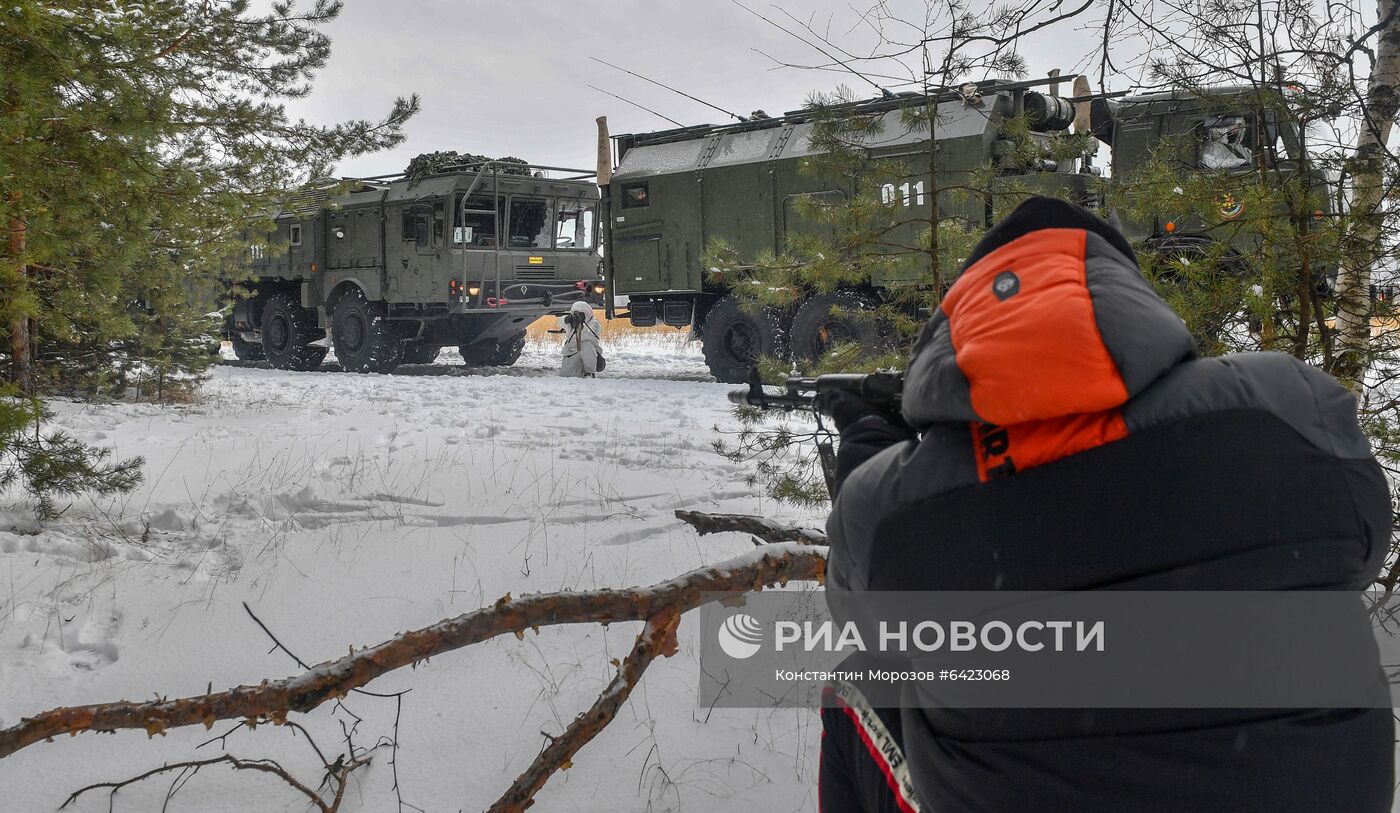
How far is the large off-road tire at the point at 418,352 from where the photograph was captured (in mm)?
15750

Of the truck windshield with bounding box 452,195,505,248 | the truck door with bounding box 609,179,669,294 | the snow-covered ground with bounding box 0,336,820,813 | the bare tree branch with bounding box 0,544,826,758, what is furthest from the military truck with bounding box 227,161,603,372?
the bare tree branch with bounding box 0,544,826,758

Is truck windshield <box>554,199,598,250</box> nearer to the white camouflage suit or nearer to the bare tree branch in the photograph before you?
the white camouflage suit

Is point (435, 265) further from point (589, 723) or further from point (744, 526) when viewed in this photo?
point (589, 723)

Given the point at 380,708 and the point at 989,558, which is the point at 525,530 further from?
the point at 989,558

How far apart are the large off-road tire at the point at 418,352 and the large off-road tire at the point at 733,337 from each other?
576cm

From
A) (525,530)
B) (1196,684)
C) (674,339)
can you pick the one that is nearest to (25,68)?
(525,530)

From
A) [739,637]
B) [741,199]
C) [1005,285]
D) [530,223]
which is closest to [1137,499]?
[1005,285]

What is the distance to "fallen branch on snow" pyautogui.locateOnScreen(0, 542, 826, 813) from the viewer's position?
243cm

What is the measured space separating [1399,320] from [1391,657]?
1.35 meters

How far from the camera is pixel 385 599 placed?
4.06 meters

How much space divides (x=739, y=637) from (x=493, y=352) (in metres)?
13.0

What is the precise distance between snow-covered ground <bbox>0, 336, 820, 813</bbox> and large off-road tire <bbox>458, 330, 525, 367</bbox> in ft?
27.6

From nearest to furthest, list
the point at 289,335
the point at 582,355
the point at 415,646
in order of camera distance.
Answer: the point at 415,646 < the point at 582,355 < the point at 289,335

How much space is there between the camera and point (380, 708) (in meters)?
3.30
